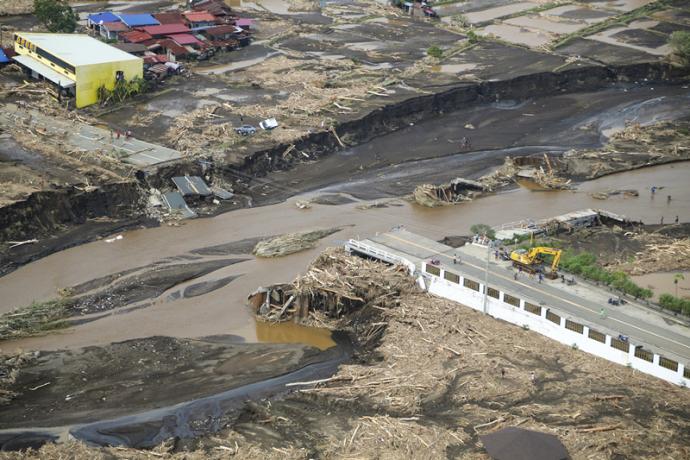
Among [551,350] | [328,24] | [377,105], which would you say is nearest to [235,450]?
[551,350]

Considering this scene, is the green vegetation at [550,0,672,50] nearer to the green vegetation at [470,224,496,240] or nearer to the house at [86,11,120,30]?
the house at [86,11,120,30]

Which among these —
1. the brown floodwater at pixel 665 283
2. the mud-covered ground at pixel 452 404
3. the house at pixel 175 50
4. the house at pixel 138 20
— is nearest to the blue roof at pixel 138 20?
the house at pixel 138 20

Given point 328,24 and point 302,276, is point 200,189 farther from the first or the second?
point 328,24

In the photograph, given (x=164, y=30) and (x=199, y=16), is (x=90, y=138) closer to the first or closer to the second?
(x=164, y=30)

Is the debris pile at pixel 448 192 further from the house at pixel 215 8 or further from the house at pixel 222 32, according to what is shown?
the house at pixel 215 8

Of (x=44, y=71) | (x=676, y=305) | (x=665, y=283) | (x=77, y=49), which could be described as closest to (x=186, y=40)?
(x=77, y=49)
